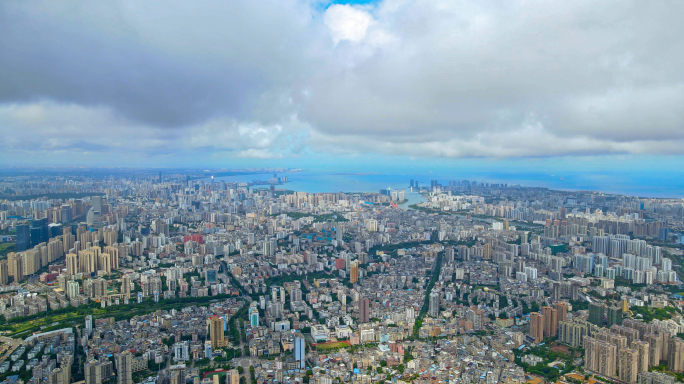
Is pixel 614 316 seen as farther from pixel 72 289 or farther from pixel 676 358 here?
pixel 72 289

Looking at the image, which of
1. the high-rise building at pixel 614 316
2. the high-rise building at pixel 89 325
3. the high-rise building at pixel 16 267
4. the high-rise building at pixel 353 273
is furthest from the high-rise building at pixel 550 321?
the high-rise building at pixel 16 267

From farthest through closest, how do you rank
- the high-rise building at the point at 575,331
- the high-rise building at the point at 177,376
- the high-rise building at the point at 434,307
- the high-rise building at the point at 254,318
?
the high-rise building at the point at 434,307 → the high-rise building at the point at 254,318 → the high-rise building at the point at 575,331 → the high-rise building at the point at 177,376

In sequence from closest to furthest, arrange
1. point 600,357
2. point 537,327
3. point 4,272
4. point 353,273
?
point 600,357, point 537,327, point 4,272, point 353,273

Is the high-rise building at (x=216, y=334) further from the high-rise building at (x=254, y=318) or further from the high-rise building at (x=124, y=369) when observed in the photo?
the high-rise building at (x=124, y=369)

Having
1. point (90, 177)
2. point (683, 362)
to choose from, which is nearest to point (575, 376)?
point (683, 362)

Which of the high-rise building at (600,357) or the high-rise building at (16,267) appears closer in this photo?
the high-rise building at (600,357)

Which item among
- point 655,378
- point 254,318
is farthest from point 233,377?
point 655,378

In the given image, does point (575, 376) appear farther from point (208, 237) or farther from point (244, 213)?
point (244, 213)
